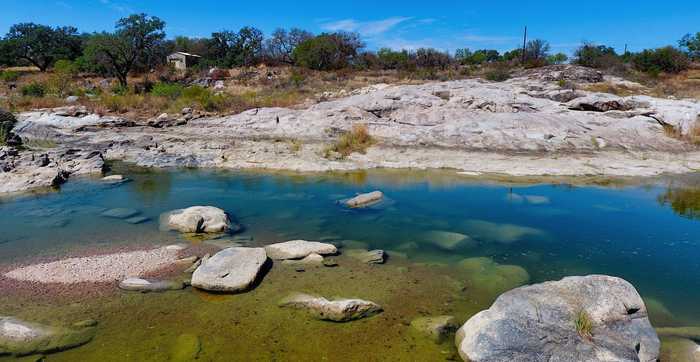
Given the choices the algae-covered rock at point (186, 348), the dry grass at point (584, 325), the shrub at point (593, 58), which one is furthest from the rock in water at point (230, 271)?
the shrub at point (593, 58)

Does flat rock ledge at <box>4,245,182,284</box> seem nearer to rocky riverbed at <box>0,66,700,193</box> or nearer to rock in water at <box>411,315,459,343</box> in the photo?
rock in water at <box>411,315,459,343</box>

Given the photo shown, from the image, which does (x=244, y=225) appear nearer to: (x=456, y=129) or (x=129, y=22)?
(x=456, y=129)

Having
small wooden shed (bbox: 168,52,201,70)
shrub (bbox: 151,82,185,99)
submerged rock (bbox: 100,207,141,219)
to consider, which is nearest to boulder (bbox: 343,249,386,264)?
submerged rock (bbox: 100,207,141,219)

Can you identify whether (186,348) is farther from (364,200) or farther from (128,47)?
(128,47)

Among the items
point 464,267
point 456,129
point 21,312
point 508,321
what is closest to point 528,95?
point 456,129

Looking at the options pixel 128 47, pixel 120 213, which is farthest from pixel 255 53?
pixel 120 213

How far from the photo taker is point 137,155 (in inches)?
634

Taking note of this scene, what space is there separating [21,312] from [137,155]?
1154cm

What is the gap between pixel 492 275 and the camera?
6.75 meters

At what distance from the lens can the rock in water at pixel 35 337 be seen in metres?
4.71

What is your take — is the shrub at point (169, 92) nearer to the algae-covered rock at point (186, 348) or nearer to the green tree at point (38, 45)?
the algae-covered rock at point (186, 348)

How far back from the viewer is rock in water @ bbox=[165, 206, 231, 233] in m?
8.43

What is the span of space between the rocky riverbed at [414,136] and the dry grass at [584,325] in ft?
30.5

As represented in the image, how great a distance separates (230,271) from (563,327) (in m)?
4.31
